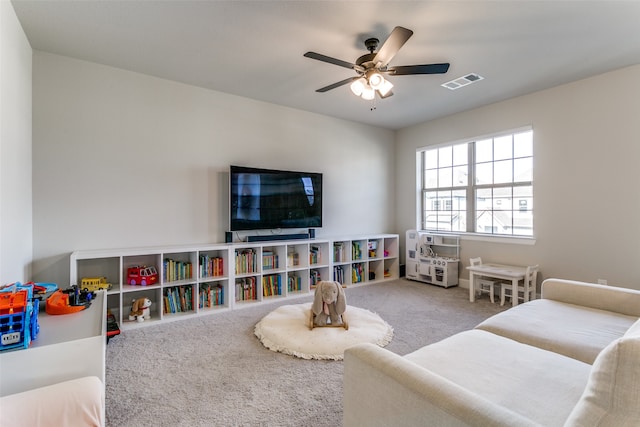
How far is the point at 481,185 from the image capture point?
4.45 m

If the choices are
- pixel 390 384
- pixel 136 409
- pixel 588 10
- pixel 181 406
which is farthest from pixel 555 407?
pixel 588 10

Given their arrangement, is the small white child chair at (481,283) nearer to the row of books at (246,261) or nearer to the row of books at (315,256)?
the row of books at (315,256)

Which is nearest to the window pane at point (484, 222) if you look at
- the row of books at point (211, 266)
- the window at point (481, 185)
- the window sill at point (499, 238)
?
the window at point (481, 185)

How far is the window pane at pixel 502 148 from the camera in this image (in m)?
4.16

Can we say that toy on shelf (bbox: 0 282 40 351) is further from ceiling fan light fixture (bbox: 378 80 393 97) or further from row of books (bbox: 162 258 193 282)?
ceiling fan light fixture (bbox: 378 80 393 97)

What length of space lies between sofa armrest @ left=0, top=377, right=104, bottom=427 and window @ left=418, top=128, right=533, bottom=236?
15.0ft

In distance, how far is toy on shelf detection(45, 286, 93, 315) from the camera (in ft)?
5.91

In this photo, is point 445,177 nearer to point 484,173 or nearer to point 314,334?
point 484,173

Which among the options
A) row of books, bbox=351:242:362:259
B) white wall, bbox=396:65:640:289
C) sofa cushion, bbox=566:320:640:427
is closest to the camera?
sofa cushion, bbox=566:320:640:427

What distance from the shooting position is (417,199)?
5250 mm

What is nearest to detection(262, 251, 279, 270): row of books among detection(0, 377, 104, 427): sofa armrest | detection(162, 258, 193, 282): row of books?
detection(162, 258, 193, 282): row of books

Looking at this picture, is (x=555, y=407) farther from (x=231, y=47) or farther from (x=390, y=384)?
(x=231, y=47)

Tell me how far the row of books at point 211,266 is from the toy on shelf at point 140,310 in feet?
1.98

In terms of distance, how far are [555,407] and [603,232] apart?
10.3 ft
